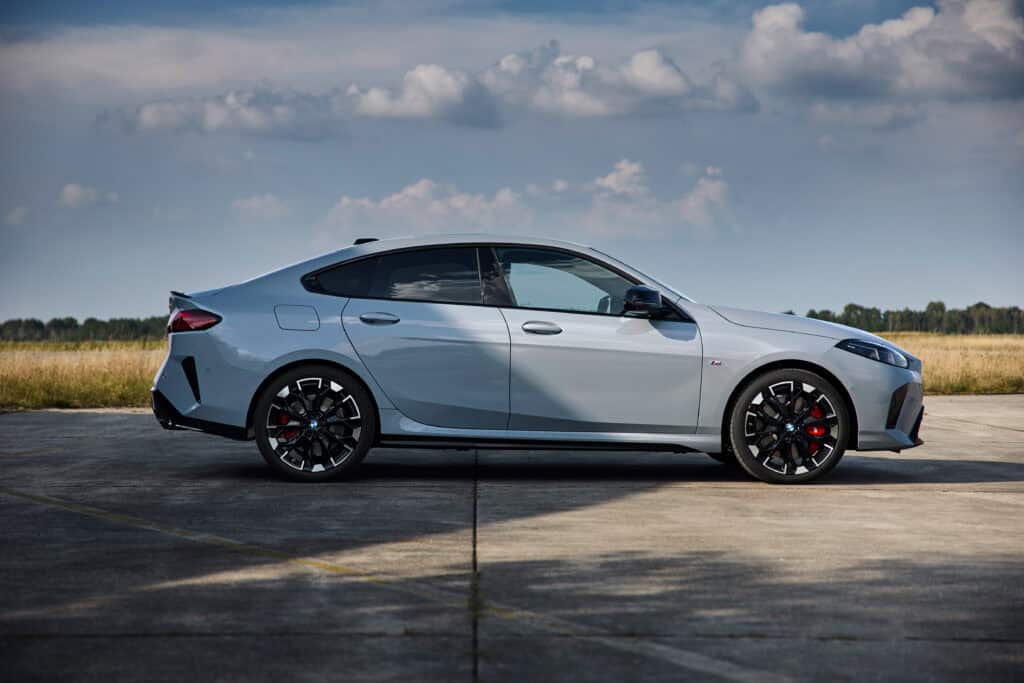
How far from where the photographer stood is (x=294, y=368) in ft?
28.7

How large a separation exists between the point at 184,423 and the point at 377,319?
1.49 meters

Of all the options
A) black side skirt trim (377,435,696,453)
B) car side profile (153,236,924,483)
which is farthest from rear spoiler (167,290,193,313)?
black side skirt trim (377,435,696,453)

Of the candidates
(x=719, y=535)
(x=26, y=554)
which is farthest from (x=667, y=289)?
(x=26, y=554)

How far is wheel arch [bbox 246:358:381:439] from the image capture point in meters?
8.73

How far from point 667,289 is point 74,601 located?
4.96 metres

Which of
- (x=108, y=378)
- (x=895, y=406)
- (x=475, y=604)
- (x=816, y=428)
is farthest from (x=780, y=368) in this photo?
(x=108, y=378)

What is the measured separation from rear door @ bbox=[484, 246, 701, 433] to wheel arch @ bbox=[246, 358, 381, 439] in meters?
0.92

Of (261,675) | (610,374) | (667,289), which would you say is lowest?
(261,675)

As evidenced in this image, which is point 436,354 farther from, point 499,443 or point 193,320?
point 193,320

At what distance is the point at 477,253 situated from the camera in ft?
29.7

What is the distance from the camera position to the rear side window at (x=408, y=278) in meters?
8.91

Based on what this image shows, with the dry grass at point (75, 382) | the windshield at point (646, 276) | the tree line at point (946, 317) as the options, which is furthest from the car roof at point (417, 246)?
the tree line at point (946, 317)

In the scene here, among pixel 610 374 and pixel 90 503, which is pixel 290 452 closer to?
pixel 90 503

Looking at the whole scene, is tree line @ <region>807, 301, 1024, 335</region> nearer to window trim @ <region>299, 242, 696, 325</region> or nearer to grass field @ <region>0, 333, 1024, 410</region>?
grass field @ <region>0, 333, 1024, 410</region>
